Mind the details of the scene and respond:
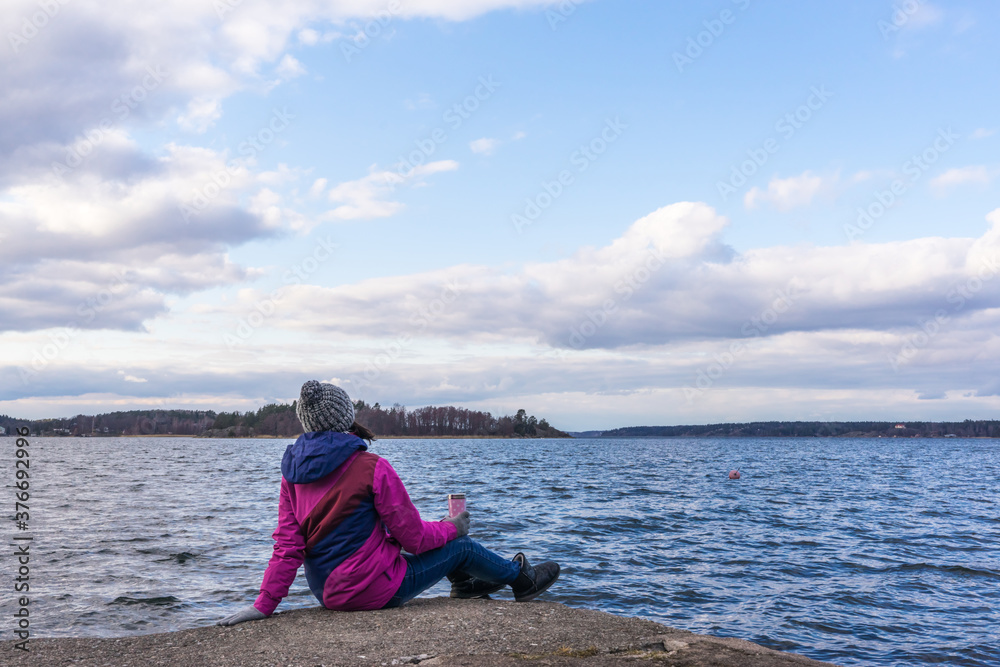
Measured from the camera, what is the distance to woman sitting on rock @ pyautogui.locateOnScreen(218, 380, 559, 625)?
5.25 meters

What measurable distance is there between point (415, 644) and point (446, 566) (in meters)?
1.03

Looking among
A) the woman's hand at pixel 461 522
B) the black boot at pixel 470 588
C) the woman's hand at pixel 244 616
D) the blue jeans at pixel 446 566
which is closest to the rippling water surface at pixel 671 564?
the black boot at pixel 470 588

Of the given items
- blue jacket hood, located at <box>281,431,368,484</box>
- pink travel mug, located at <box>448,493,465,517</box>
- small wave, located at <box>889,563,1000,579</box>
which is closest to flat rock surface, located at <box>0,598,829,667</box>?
pink travel mug, located at <box>448,493,465,517</box>

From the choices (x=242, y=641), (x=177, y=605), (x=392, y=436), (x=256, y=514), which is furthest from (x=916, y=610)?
(x=392, y=436)

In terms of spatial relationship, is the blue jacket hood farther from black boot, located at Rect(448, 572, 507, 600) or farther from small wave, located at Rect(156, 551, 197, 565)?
small wave, located at Rect(156, 551, 197, 565)

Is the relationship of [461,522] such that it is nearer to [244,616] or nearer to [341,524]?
[341,524]

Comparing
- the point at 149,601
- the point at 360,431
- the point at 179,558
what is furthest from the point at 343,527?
the point at 179,558

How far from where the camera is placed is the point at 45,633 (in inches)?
301

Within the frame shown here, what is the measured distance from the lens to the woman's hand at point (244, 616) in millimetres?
5418

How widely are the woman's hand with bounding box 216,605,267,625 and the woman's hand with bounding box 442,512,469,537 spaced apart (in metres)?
1.67

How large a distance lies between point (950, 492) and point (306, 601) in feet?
101

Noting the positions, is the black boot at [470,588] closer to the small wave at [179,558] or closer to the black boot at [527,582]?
the black boot at [527,582]

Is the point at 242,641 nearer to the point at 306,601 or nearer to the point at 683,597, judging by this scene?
the point at 306,601

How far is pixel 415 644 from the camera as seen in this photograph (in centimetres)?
489
